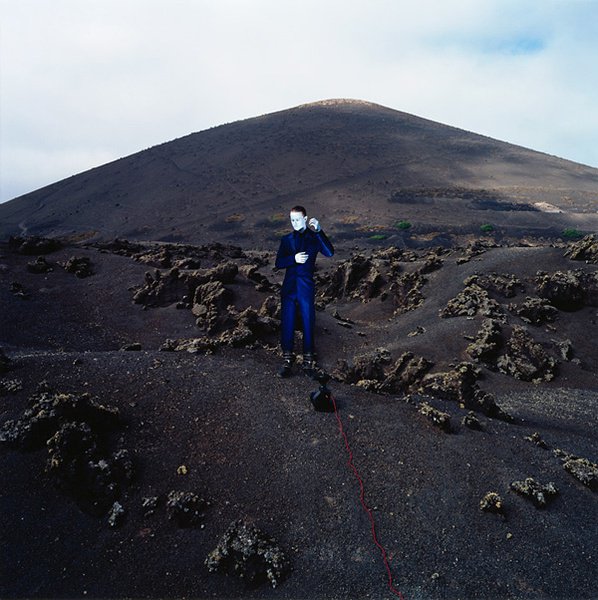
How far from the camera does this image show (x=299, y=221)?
6418 mm

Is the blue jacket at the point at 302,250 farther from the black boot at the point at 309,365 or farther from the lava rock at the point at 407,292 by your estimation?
the lava rock at the point at 407,292

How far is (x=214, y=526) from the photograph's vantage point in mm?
4727

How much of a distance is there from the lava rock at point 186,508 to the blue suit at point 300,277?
2663mm

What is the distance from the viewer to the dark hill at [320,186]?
42.7m

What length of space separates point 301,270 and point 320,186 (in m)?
46.8

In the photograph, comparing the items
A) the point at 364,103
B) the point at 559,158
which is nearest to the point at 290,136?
the point at 364,103

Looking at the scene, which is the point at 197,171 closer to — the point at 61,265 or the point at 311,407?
the point at 61,265

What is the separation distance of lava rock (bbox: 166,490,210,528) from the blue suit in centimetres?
266

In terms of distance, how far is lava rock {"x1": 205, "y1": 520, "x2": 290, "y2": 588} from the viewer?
434cm

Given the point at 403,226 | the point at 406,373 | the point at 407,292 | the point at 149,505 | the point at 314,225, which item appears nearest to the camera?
the point at 149,505

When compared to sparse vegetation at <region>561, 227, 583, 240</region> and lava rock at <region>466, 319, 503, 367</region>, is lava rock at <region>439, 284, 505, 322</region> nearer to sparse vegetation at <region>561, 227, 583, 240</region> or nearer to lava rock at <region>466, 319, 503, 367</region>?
lava rock at <region>466, 319, 503, 367</region>

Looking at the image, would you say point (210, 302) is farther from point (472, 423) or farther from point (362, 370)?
point (472, 423)

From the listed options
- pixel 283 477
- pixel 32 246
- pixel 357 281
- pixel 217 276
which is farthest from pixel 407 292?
pixel 32 246

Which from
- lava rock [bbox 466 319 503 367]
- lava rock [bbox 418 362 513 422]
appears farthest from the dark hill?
lava rock [bbox 418 362 513 422]
